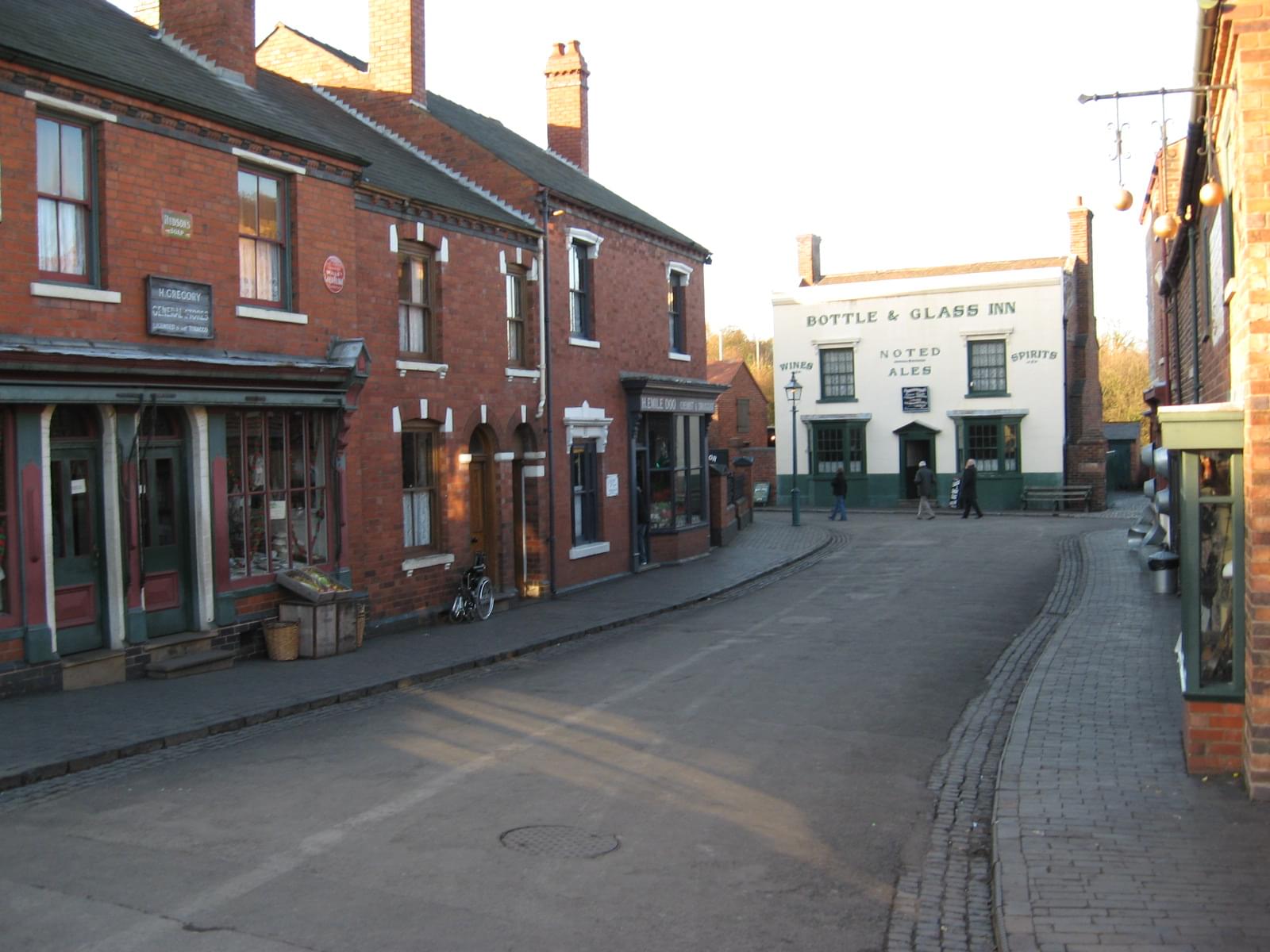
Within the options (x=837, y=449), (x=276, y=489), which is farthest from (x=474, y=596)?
(x=837, y=449)

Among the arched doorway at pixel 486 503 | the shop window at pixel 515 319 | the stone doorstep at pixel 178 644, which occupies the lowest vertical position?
the stone doorstep at pixel 178 644

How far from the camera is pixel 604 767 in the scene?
9031mm

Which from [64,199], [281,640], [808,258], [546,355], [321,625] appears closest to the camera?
[64,199]

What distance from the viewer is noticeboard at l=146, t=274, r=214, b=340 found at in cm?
1253

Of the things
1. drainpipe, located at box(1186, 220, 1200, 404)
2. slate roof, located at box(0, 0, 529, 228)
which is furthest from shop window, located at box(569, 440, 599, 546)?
drainpipe, located at box(1186, 220, 1200, 404)

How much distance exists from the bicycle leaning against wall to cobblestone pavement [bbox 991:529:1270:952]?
8.56 meters

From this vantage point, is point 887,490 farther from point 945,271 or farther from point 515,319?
point 515,319

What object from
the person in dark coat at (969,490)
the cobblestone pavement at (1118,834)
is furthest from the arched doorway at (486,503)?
the person in dark coat at (969,490)

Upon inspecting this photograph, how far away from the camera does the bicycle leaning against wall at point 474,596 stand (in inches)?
682

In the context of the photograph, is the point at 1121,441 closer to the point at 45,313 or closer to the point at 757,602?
the point at 757,602

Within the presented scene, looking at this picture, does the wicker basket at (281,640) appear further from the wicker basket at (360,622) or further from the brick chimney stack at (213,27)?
the brick chimney stack at (213,27)

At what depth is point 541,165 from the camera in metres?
24.1

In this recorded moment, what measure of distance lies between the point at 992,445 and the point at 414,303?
2871 centimetres

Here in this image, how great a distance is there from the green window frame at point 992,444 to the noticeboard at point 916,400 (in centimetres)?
146
